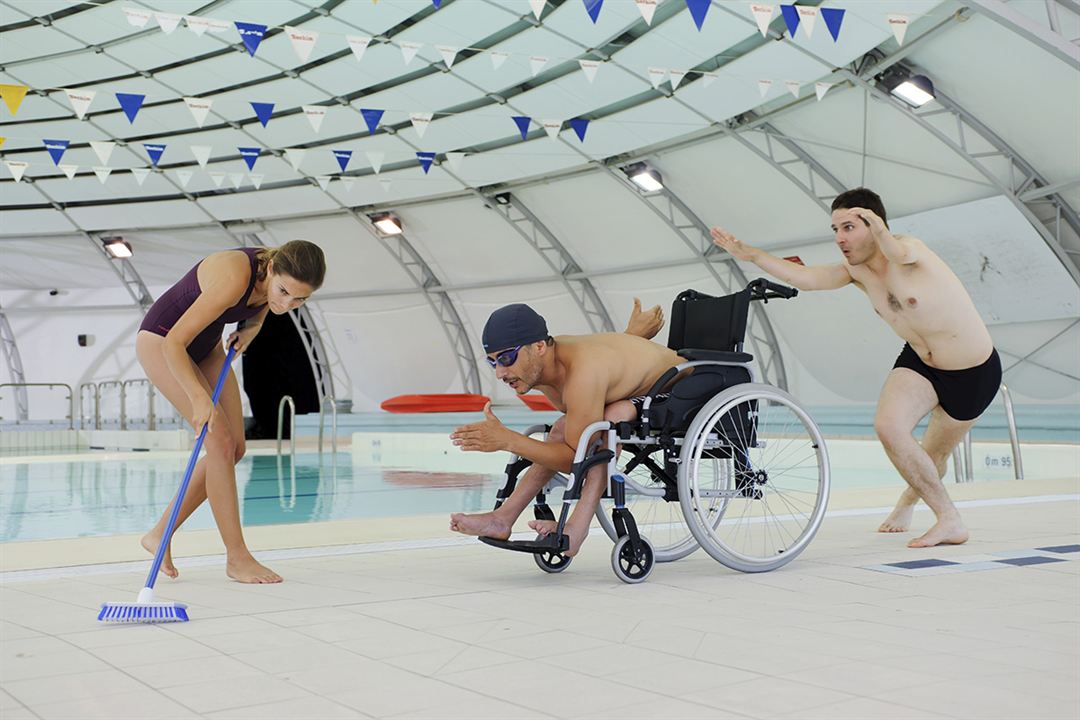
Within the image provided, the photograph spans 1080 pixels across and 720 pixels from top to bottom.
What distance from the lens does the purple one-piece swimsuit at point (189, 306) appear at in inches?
139

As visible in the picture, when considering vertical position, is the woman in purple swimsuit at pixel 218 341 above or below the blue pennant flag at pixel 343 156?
below

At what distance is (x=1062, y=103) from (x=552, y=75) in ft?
20.7

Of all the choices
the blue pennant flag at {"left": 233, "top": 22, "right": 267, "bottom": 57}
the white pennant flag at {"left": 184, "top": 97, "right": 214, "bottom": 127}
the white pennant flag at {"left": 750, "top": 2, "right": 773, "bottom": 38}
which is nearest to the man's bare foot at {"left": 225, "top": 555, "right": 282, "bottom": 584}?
the blue pennant flag at {"left": 233, "top": 22, "right": 267, "bottom": 57}

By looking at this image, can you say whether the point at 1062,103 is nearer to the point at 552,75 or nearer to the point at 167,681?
the point at 552,75

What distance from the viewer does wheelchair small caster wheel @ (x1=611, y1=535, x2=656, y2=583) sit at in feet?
11.1

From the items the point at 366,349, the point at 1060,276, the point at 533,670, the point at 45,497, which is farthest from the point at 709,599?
the point at 366,349

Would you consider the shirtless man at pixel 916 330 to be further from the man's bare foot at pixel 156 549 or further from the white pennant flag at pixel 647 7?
the white pennant flag at pixel 647 7

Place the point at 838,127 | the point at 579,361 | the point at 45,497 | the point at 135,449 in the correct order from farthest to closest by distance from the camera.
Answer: the point at 135,449, the point at 838,127, the point at 45,497, the point at 579,361

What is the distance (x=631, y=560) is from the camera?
135 inches

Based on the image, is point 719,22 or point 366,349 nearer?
point 719,22

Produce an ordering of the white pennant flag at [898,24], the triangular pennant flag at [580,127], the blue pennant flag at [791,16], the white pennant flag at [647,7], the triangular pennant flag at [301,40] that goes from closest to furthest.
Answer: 1. the white pennant flag at [647,7]
2. the blue pennant flag at [791,16]
3. the white pennant flag at [898,24]
4. the triangular pennant flag at [301,40]
5. the triangular pennant flag at [580,127]

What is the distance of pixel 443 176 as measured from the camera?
1838cm

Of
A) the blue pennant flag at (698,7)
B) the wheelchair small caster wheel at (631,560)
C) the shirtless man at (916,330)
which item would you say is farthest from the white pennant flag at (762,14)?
the wheelchair small caster wheel at (631,560)

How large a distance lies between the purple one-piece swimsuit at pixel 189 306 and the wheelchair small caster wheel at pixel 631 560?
146cm
